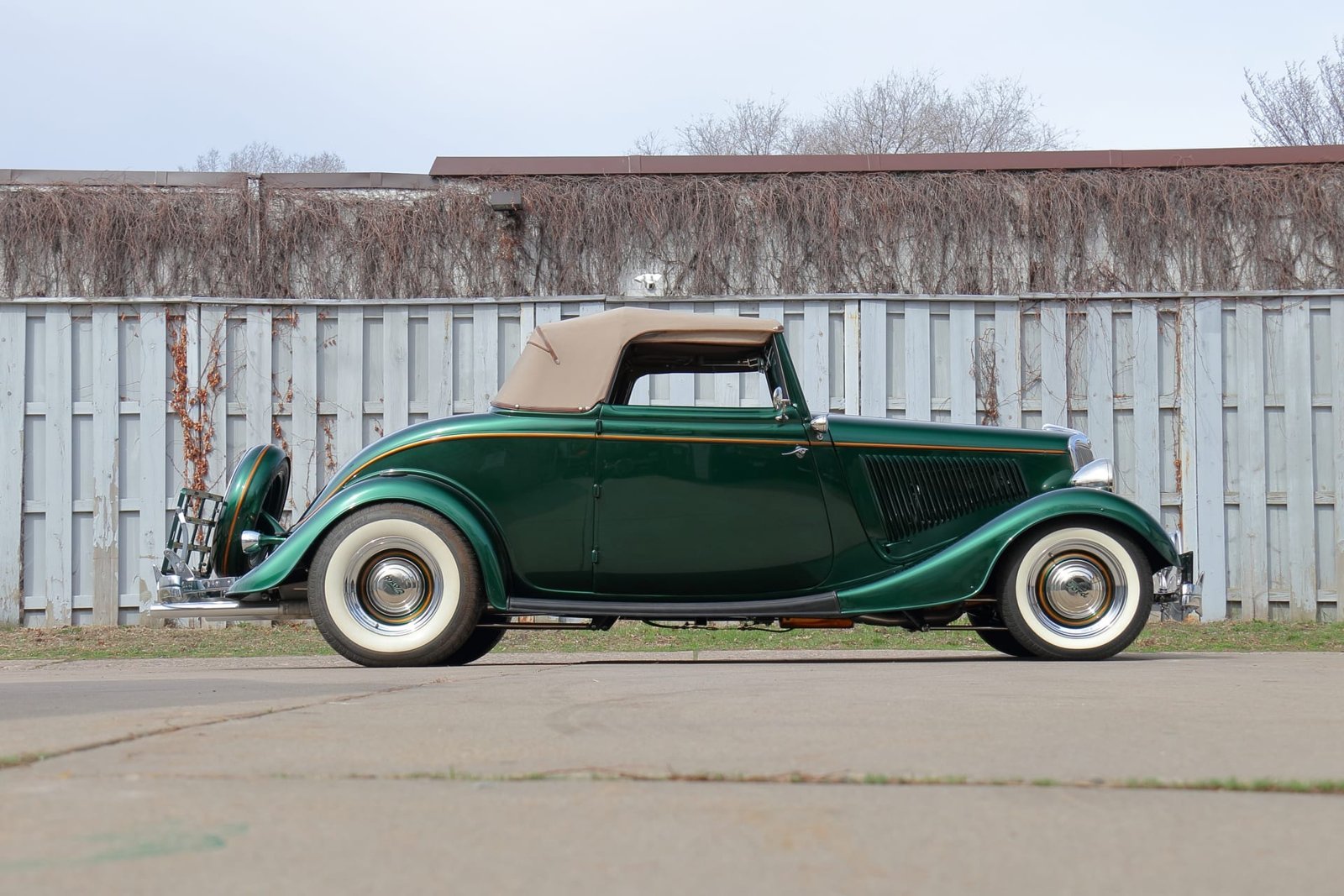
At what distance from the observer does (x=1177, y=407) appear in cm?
998

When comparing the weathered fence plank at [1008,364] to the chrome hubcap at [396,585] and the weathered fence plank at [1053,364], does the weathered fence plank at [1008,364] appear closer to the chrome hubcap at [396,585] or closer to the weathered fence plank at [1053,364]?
the weathered fence plank at [1053,364]

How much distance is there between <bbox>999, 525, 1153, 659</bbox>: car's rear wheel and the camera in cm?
644

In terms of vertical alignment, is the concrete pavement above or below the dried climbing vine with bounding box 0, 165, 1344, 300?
below

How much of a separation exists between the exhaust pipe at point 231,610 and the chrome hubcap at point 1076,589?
351 centimetres

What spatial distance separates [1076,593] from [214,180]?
7.72 meters

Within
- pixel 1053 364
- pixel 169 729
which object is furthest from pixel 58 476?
pixel 1053 364

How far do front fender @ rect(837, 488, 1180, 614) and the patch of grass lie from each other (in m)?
1.82

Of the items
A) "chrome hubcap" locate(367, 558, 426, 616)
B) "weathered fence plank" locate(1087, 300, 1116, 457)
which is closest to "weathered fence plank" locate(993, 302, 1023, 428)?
"weathered fence plank" locate(1087, 300, 1116, 457)

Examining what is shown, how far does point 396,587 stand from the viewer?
6309 millimetres

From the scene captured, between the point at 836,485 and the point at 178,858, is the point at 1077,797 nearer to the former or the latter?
the point at 178,858

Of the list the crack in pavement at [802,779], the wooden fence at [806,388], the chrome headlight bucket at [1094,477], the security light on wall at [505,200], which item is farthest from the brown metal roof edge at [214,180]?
the crack in pavement at [802,779]

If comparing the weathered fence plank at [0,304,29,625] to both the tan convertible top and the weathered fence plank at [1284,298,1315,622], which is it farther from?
the weathered fence plank at [1284,298,1315,622]

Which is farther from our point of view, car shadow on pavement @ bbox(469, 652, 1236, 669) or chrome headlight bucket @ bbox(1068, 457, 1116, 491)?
chrome headlight bucket @ bbox(1068, 457, 1116, 491)

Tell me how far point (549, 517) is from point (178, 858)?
4.15m
